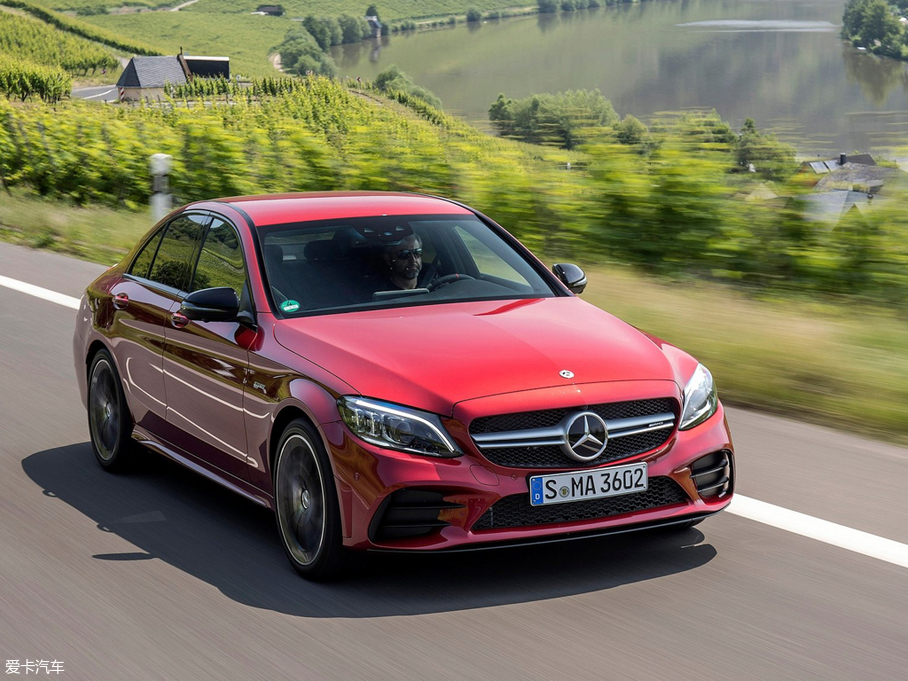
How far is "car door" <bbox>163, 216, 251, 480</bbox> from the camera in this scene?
5.21m

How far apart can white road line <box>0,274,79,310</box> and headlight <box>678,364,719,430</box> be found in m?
7.53

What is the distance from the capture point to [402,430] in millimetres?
4328

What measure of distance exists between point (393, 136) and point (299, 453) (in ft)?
36.1

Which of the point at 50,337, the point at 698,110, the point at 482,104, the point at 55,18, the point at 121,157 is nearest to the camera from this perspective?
the point at 50,337

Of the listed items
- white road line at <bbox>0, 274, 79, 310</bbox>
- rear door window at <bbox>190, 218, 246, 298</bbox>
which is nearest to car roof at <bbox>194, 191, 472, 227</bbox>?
rear door window at <bbox>190, 218, 246, 298</bbox>

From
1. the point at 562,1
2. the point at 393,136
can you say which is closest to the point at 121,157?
the point at 393,136

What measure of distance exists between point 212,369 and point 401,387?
1.28 metres

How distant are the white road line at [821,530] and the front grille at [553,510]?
98 centimetres

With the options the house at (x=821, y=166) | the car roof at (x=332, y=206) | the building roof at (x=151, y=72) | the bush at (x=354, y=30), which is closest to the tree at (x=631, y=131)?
the house at (x=821, y=166)

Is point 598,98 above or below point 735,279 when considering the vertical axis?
above

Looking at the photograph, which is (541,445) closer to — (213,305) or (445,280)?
(445,280)

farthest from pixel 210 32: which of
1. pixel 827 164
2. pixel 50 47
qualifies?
pixel 827 164

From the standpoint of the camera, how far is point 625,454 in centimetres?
448

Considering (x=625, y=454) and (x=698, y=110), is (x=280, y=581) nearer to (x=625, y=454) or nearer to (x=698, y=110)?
(x=625, y=454)
